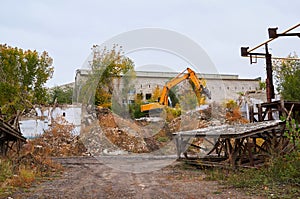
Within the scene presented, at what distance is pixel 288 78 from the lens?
23250 millimetres

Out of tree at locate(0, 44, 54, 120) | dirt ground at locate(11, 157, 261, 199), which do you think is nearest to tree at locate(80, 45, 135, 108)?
tree at locate(0, 44, 54, 120)

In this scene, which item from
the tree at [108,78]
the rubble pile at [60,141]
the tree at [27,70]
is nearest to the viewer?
the rubble pile at [60,141]

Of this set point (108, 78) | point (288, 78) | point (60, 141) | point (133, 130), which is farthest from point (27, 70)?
point (288, 78)

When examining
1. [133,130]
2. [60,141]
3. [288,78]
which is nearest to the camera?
[60,141]

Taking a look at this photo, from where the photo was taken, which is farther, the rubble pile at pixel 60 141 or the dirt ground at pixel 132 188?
the rubble pile at pixel 60 141

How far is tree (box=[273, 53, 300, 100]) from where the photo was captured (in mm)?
22266

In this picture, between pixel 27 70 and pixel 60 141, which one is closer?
pixel 60 141

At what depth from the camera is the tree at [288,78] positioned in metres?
22.3

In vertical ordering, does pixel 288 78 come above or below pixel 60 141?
above

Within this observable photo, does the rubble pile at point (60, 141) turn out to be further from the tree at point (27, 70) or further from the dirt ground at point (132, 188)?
the dirt ground at point (132, 188)

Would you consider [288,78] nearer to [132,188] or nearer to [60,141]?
[60,141]

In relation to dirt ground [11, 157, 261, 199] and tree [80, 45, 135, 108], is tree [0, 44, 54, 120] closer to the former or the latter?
tree [80, 45, 135, 108]

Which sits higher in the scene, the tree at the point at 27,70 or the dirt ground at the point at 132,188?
the tree at the point at 27,70

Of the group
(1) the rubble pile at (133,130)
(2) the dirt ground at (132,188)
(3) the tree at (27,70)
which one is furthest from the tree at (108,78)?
(2) the dirt ground at (132,188)
